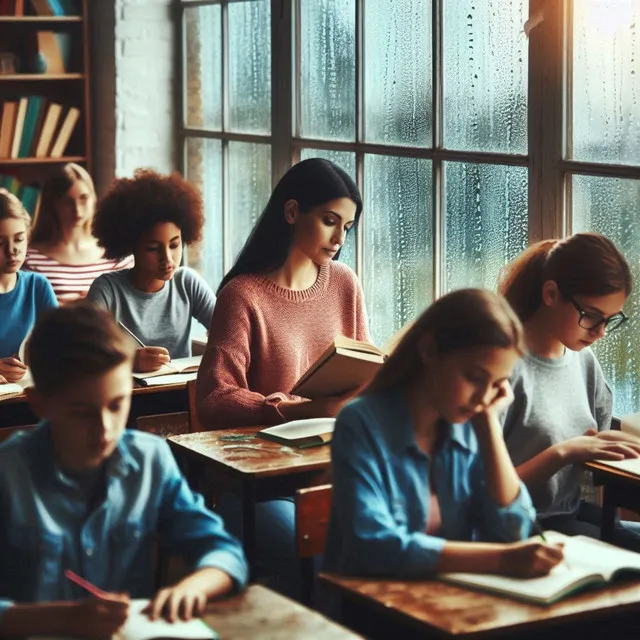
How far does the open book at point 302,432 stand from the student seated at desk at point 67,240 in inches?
83.7

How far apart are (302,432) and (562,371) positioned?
0.66 m

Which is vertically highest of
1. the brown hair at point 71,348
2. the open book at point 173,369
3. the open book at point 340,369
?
the brown hair at point 71,348

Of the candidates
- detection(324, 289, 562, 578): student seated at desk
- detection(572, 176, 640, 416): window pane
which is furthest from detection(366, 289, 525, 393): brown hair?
detection(572, 176, 640, 416): window pane

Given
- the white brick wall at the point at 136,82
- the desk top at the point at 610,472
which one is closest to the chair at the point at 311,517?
the desk top at the point at 610,472

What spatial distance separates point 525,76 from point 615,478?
4.67ft

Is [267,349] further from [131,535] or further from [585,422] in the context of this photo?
[131,535]

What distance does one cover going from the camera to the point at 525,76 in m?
3.78

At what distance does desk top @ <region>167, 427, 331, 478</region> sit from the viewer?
A: 2930 millimetres

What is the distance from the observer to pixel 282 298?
3.63 m

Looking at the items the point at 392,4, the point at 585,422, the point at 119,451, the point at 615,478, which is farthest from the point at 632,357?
the point at 119,451

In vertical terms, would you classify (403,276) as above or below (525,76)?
below

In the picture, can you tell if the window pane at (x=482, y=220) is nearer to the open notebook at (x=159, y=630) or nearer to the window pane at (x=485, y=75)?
the window pane at (x=485, y=75)

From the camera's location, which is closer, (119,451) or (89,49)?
(119,451)

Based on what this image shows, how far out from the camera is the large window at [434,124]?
Result: 11.6 ft
